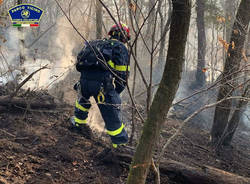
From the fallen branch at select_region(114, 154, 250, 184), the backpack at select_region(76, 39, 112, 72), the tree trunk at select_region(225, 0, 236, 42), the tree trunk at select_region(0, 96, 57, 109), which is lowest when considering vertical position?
the fallen branch at select_region(114, 154, 250, 184)

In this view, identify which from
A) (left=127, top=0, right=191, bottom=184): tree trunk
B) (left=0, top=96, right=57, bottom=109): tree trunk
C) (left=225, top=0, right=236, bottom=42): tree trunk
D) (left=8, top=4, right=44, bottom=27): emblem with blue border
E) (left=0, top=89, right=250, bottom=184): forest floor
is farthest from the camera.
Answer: (left=225, top=0, right=236, bottom=42): tree trunk

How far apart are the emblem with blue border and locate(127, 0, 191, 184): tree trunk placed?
4.03 meters

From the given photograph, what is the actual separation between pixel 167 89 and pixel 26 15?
4281mm

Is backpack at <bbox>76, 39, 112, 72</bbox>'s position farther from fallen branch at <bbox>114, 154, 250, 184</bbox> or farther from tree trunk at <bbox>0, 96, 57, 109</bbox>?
fallen branch at <bbox>114, 154, 250, 184</bbox>

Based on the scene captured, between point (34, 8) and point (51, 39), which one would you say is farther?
point (51, 39)

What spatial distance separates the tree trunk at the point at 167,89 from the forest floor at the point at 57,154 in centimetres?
119

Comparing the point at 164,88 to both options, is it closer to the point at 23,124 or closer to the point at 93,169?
the point at 93,169

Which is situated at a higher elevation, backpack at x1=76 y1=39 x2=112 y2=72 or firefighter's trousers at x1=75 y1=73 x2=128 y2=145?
backpack at x1=76 y1=39 x2=112 y2=72

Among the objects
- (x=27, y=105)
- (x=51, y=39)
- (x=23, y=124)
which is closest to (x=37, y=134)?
(x=23, y=124)

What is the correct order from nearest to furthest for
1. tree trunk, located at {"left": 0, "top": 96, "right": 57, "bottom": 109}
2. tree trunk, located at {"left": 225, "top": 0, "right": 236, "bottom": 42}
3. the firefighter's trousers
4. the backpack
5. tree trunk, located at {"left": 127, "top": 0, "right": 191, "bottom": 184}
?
1. tree trunk, located at {"left": 127, "top": 0, "right": 191, "bottom": 184}
2. the backpack
3. the firefighter's trousers
4. tree trunk, located at {"left": 0, "top": 96, "right": 57, "bottom": 109}
5. tree trunk, located at {"left": 225, "top": 0, "right": 236, "bottom": 42}

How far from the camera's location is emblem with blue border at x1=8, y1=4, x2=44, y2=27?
497cm

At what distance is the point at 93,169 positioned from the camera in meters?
3.53

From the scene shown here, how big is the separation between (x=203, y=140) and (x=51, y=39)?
17.6 m

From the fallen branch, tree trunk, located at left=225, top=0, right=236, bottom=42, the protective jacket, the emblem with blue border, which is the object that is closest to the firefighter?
the protective jacket
